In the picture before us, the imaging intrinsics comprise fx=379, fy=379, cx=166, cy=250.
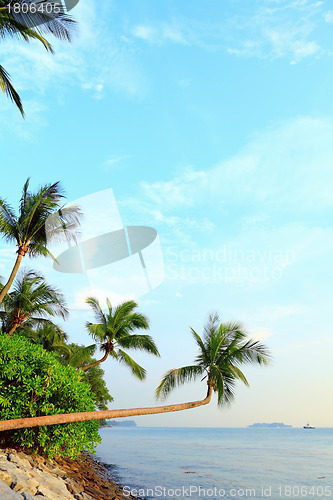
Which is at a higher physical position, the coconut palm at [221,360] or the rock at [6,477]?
the coconut palm at [221,360]

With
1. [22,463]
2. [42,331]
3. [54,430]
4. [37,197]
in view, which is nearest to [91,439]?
[54,430]

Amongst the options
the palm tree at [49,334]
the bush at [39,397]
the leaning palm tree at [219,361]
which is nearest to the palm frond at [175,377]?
the leaning palm tree at [219,361]

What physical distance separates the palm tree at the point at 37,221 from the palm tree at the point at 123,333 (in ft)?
17.7

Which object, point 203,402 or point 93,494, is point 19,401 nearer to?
point 93,494

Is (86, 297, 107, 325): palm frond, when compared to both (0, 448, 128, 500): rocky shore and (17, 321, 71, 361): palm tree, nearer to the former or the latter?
(17, 321, 71, 361): palm tree

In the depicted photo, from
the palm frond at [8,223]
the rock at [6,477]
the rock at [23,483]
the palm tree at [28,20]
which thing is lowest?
the rock at [23,483]

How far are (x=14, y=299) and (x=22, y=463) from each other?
13.2 metres

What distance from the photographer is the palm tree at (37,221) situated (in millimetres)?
15992

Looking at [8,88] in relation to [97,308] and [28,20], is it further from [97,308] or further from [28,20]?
[97,308]

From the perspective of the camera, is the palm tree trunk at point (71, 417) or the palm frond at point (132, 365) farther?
the palm frond at point (132, 365)

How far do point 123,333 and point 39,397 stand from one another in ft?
36.1

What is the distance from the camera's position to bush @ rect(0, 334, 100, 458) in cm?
911

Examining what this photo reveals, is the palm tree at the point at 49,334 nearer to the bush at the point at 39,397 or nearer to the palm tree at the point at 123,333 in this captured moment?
the palm tree at the point at 123,333

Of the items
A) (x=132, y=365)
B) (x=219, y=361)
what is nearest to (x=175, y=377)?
(x=219, y=361)
